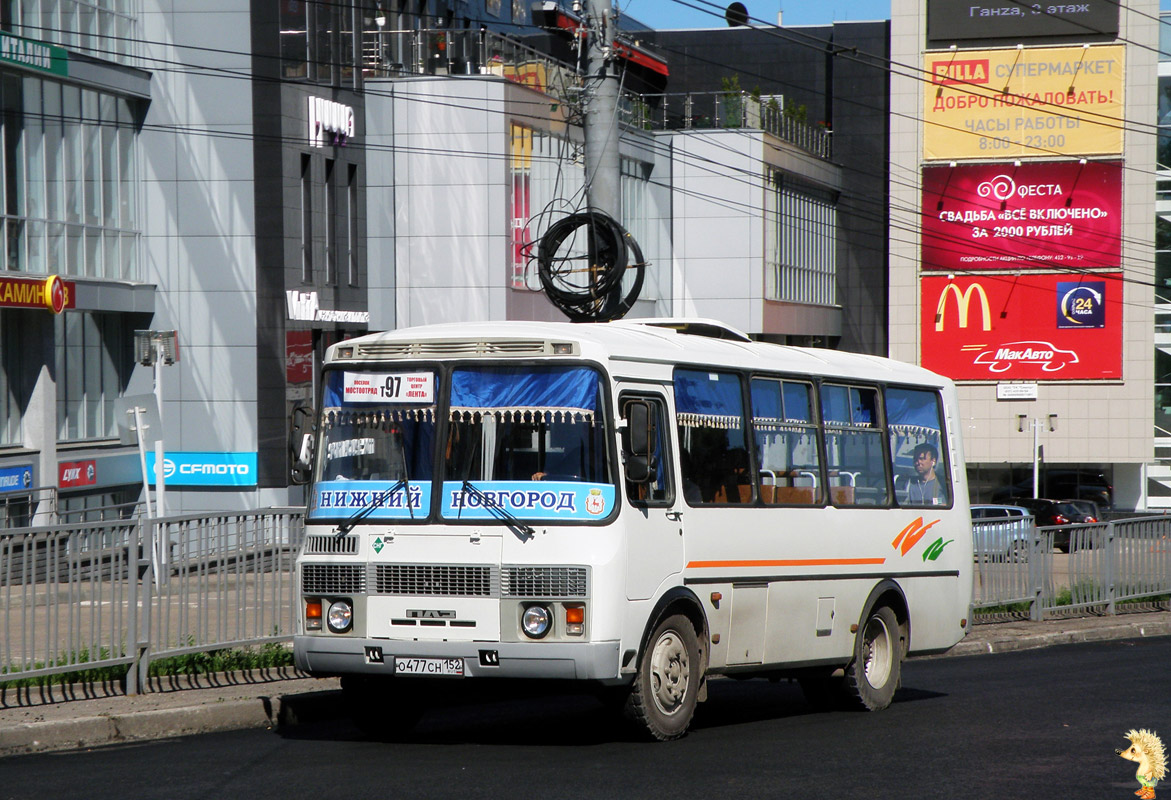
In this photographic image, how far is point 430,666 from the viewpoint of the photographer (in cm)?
959

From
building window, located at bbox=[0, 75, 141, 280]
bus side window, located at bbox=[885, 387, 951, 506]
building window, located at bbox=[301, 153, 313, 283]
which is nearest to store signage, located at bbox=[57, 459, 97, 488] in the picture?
building window, located at bbox=[0, 75, 141, 280]

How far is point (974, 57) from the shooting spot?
60344 mm

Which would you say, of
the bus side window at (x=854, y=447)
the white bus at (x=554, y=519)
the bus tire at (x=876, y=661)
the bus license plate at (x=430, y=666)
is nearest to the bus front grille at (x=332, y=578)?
the white bus at (x=554, y=519)

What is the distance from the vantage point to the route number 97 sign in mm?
10023

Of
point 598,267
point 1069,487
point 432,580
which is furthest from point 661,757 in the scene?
point 1069,487

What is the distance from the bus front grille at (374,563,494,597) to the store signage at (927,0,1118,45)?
2147 inches

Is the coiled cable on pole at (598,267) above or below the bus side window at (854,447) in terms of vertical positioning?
above

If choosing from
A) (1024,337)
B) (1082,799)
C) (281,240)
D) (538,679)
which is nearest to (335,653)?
(538,679)

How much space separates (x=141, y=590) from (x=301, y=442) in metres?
1.94

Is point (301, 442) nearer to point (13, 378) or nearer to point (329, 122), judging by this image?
point (13, 378)

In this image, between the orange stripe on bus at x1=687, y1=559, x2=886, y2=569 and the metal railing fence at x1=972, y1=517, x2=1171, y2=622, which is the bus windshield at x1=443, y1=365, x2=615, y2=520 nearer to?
the orange stripe on bus at x1=687, y1=559, x2=886, y2=569

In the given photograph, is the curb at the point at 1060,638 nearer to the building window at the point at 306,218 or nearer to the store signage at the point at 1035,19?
the building window at the point at 306,218

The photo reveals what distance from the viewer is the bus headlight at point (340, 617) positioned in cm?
982

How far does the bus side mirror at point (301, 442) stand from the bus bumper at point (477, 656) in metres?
1.15
